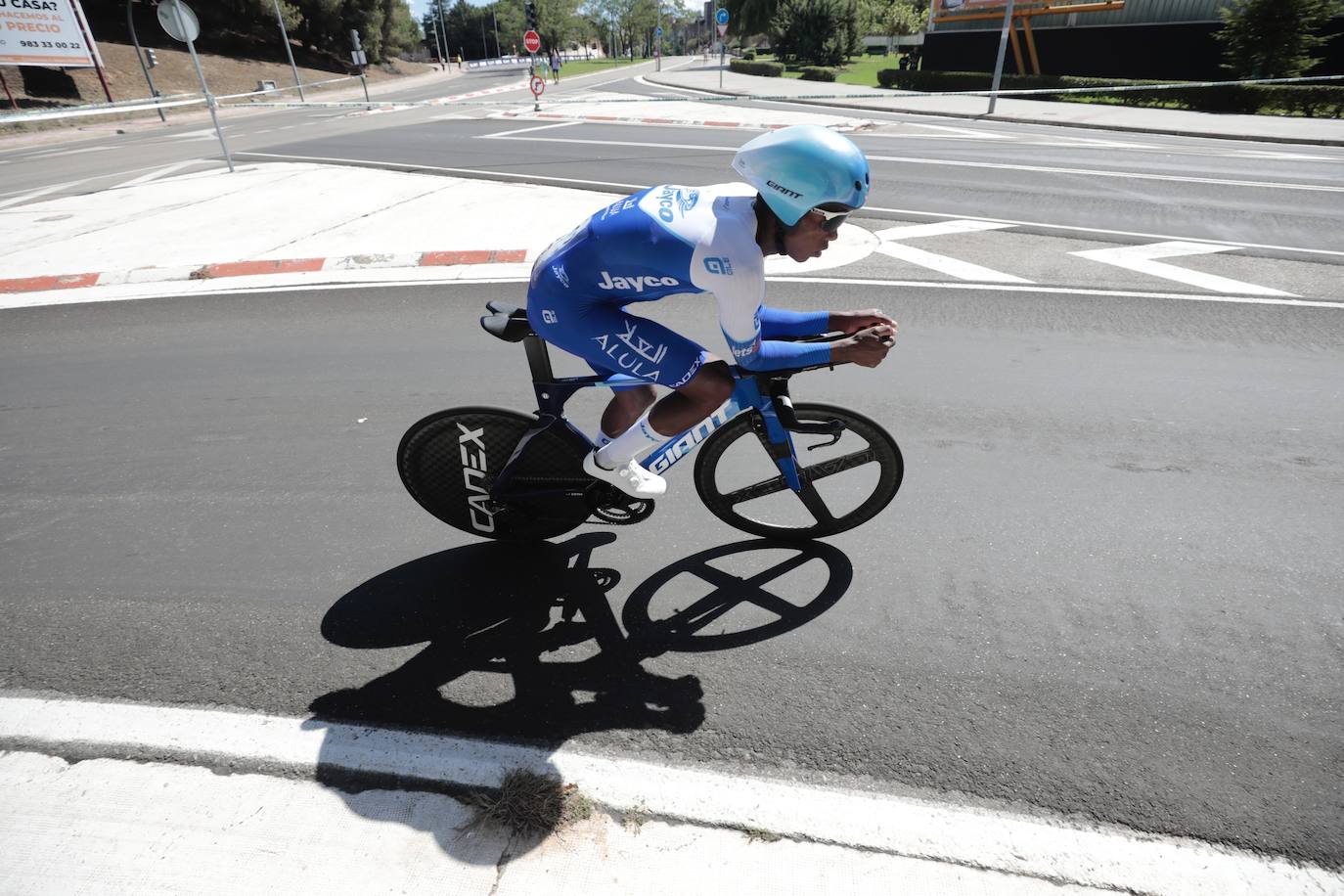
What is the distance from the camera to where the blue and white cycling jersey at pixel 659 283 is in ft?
7.75

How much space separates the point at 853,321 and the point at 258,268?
752 centimetres

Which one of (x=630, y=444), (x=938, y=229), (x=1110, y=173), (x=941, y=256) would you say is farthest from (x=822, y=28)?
(x=630, y=444)

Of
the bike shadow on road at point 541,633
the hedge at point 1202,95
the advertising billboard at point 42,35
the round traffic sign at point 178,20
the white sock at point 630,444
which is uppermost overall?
the advertising billboard at point 42,35

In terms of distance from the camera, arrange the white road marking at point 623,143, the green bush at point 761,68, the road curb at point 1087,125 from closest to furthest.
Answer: the white road marking at point 623,143 → the road curb at point 1087,125 → the green bush at point 761,68

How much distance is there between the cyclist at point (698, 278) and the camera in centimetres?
228

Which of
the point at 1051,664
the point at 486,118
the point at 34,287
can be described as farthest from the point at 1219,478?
the point at 486,118

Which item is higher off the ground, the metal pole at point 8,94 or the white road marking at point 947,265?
the metal pole at point 8,94

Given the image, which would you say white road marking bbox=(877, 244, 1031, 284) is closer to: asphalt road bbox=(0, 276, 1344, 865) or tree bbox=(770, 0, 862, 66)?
asphalt road bbox=(0, 276, 1344, 865)

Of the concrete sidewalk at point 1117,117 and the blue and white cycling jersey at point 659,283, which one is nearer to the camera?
the blue and white cycling jersey at point 659,283

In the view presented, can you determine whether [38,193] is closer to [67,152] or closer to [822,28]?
[67,152]

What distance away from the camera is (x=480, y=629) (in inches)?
113

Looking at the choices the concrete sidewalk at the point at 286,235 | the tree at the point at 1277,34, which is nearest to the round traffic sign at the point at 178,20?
the concrete sidewalk at the point at 286,235

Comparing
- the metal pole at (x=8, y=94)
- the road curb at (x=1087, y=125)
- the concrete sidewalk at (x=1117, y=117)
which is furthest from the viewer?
the metal pole at (x=8, y=94)

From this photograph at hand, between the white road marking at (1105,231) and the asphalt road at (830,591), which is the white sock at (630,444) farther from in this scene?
the white road marking at (1105,231)
